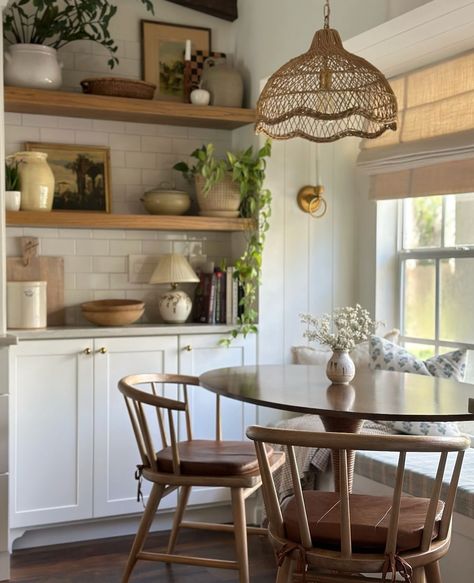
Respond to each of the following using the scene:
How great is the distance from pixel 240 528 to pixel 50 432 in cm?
126

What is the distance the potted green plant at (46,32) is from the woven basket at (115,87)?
0.53 ft

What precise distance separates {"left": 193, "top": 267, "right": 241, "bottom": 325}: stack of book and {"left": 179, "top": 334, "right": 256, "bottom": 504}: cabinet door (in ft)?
0.51

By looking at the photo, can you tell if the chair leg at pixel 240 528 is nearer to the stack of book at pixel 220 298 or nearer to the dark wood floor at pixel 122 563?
the dark wood floor at pixel 122 563

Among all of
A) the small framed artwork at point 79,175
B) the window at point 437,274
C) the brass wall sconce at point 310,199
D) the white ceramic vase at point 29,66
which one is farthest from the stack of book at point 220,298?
the white ceramic vase at point 29,66

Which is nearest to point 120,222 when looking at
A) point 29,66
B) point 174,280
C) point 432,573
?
point 174,280

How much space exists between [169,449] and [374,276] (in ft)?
5.86

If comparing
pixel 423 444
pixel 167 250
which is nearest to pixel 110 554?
pixel 167 250

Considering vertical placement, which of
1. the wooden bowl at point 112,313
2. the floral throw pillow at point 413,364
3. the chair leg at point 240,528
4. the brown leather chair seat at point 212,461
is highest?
the wooden bowl at point 112,313

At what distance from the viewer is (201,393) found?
4348mm

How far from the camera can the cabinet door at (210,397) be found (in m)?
4.32

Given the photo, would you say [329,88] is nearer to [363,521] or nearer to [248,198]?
[363,521]

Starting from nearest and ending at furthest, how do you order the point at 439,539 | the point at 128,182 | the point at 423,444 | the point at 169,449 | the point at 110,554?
the point at 423,444 → the point at 439,539 → the point at 169,449 → the point at 110,554 → the point at 128,182

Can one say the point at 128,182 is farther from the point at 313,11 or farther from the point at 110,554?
the point at 110,554

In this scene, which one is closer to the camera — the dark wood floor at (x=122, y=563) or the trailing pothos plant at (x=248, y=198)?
the dark wood floor at (x=122, y=563)
